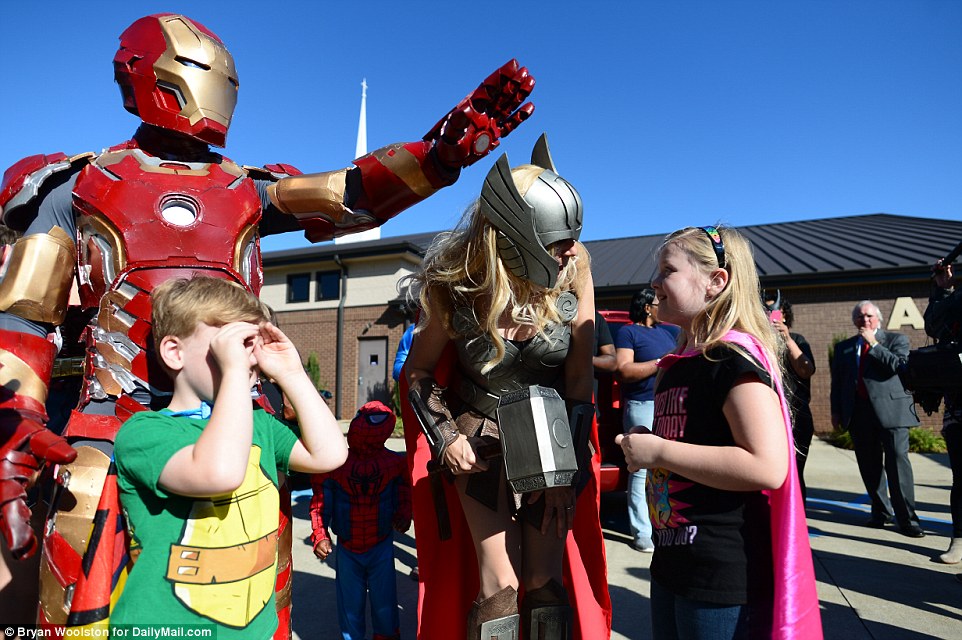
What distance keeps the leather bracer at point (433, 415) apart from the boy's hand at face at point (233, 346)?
0.79 meters

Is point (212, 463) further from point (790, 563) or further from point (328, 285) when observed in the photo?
point (328, 285)

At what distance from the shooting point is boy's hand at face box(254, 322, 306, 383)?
1.47 metres

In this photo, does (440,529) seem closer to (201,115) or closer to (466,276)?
(466,276)

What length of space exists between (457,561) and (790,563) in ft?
4.00

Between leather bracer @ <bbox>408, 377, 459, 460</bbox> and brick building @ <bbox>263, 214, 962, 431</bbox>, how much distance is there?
31.5 feet

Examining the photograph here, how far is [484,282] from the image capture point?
203 cm

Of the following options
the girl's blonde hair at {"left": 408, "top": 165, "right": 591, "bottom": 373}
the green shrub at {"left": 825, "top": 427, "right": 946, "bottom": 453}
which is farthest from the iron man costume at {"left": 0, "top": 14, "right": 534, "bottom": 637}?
the green shrub at {"left": 825, "top": 427, "right": 946, "bottom": 453}

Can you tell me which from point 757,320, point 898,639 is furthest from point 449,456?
point 898,639

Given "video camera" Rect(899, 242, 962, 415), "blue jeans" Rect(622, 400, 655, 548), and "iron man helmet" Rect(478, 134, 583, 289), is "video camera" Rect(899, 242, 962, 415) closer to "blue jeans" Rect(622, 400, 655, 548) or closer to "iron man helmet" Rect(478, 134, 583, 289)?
"blue jeans" Rect(622, 400, 655, 548)

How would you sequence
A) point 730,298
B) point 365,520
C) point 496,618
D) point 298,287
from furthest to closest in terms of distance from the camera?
1. point 298,287
2. point 365,520
3. point 496,618
4. point 730,298

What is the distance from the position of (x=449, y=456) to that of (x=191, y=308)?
0.92 meters

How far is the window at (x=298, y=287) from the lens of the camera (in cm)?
1891

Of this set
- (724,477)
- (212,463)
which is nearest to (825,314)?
(724,477)

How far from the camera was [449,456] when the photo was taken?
1935mm
